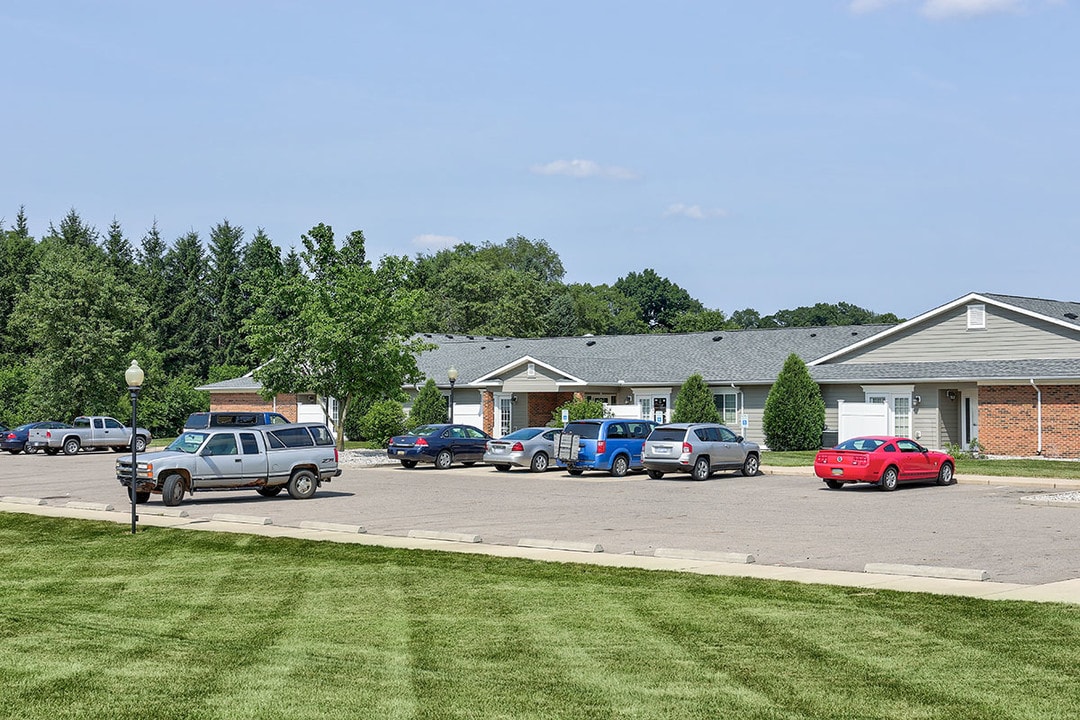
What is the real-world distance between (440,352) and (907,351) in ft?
93.7

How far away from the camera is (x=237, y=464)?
27.8 metres

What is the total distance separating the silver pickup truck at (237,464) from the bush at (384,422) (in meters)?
27.4

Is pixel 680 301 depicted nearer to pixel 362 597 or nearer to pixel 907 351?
pixel 907 351

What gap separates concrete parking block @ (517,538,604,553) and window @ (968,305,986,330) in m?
30.5

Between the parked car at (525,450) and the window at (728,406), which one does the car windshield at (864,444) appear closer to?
the parked car at (525,450)

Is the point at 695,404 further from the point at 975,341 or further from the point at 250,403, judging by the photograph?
the point at 250,403

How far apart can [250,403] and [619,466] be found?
36.7 meters

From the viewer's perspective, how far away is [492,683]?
355 inches

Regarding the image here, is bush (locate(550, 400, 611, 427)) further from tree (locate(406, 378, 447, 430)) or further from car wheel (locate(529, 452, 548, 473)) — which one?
car wheel (locate(529, 452, 548, 473))

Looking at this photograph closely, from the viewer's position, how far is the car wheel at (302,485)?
2866 centimetres

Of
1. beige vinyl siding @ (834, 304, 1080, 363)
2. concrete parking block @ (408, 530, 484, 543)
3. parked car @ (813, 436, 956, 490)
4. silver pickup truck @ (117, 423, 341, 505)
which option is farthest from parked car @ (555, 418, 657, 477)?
concrete parking block @ (408, 530, 484, 543)

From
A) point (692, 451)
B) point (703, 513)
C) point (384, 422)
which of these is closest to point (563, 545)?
point (703, 513)

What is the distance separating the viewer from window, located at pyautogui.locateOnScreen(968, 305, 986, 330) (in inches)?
1752

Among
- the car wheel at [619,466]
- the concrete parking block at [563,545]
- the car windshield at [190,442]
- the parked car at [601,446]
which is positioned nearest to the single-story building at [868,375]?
the parked car at [601,446]
